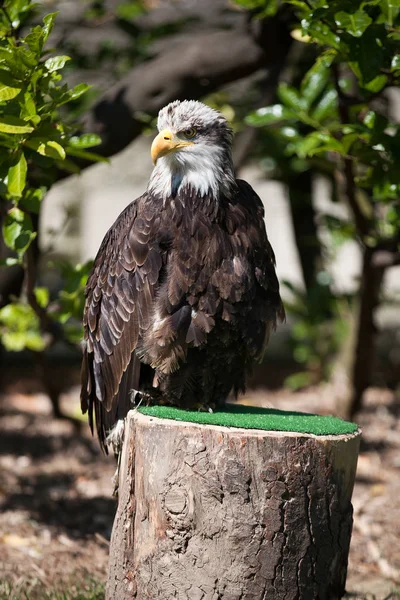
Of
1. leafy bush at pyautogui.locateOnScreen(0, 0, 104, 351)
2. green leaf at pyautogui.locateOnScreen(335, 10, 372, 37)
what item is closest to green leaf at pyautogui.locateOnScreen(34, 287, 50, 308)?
leafy bush at pyautogui.locateOnScreen(0, 0, 104, 351)

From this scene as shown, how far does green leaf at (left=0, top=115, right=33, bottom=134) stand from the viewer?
2.82 metres

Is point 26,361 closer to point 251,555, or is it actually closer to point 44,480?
point 44,480

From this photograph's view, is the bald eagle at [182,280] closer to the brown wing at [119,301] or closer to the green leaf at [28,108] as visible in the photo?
the brown wing at [119,301]

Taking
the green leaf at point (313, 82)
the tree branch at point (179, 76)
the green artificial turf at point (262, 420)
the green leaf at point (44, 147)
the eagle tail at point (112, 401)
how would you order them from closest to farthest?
the green artificial turf at point (262, 420), the green leaf at point (44, 147), the eagle tail at point (112, 401), the green leaf at point (313, 82), the tree branch at point (179, 76)

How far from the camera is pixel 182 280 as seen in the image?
2.98m

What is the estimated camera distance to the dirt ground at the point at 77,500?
3.81m

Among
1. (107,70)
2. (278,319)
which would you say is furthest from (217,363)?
(107,70)

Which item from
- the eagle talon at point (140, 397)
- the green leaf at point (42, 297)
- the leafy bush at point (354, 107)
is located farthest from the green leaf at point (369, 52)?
the green leaf at point (42, 297)

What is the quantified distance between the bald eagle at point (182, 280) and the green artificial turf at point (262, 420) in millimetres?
166

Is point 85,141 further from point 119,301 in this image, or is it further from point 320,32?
point 320,32

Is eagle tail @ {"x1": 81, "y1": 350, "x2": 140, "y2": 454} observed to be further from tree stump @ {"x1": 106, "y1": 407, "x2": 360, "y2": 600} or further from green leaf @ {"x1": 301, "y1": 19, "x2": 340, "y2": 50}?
green leaf @ {"x1": 301, "y1": 19, "x2": 340, "y2": 50}

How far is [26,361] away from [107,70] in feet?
13.1

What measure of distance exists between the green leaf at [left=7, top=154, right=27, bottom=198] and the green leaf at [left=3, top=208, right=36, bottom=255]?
0.31 meters

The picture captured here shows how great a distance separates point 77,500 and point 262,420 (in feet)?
7.76
